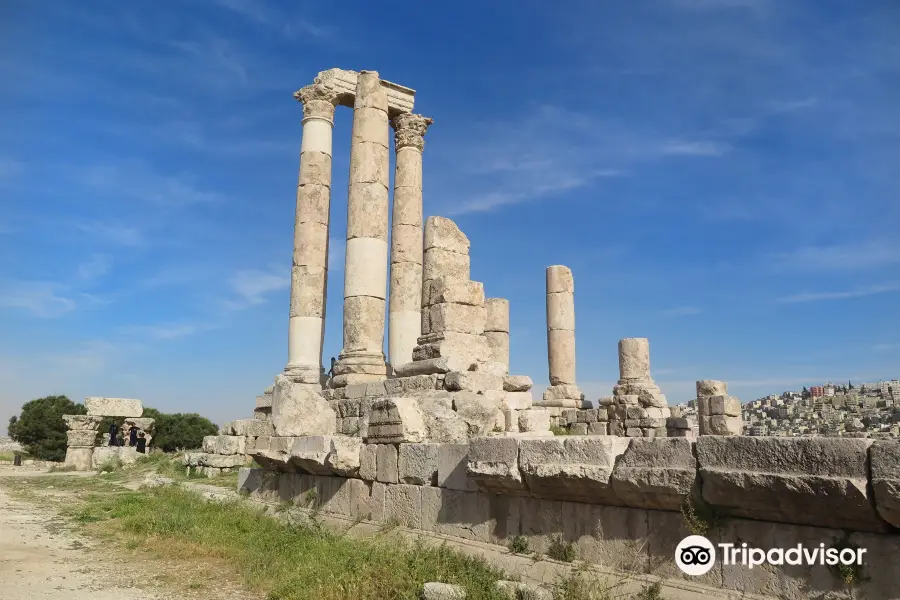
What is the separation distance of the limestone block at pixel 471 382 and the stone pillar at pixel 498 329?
9.41 m

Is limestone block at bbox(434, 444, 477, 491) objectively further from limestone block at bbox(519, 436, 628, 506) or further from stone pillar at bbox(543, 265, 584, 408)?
stone pillar at bbox(543, 265, 584, 408)

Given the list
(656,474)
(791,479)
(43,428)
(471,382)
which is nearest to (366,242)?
(471,382)

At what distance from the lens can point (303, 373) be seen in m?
18.8

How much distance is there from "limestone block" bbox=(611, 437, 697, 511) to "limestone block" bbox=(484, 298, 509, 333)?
16.2m

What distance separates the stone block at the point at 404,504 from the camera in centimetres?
771

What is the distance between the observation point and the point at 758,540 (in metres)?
4.64

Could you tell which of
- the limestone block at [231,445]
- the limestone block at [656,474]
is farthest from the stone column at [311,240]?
the limestone block at [656,474]

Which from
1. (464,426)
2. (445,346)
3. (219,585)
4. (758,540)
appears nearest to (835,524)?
(758,540)

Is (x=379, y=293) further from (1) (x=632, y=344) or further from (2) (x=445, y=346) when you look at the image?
(1) (x=632, y=344)

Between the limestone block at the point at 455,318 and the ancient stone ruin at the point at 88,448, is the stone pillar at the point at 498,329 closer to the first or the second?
the limestone block at the point at 455,318

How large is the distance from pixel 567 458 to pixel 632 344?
17.3 m

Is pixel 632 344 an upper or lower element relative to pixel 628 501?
upper

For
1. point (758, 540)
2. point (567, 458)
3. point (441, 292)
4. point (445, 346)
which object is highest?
point (441, 292)

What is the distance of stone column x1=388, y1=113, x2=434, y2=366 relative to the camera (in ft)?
61.9
